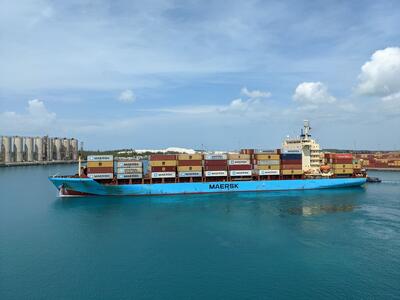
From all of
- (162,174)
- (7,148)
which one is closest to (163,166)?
(162,174)

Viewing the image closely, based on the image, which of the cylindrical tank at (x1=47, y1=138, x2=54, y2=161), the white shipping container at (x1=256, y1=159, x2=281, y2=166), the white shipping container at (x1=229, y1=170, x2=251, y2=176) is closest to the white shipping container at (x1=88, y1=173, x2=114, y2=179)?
the white shipping container at (x1=229, y1=170, x2=251, y2=176)

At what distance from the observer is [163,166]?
164 ft

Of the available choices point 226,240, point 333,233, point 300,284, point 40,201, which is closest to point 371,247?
point 333,233

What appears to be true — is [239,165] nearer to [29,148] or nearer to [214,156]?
[214,156]

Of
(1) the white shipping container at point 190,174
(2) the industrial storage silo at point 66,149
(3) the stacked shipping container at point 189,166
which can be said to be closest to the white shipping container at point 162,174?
(1) the white shipping container at point 190,174

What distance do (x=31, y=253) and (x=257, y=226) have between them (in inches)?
783

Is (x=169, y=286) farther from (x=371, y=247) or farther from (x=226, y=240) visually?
(x=371, y=247)

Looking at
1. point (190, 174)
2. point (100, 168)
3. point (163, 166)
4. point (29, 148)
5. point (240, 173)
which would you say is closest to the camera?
point (100, 168)

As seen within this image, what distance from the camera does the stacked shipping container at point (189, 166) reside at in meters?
50.7

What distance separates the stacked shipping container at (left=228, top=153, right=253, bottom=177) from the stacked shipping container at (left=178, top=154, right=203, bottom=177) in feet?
16.8

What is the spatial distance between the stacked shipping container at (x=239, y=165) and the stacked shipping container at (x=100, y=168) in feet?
62.1

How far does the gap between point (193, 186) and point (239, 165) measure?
8.47 metres

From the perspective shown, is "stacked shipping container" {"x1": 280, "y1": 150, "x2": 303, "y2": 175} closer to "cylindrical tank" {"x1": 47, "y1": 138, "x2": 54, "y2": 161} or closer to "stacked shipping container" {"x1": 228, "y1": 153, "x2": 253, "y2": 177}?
"stacked shipping container" {"x1": 228, "y1": 153, "x2": 253, "y2": 177}

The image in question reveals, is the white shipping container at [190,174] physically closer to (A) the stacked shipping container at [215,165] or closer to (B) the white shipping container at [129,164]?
(A) the stacked shipping container at [215,165]
